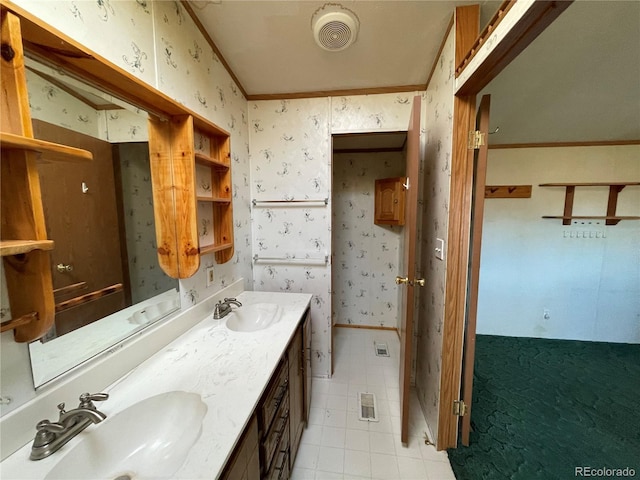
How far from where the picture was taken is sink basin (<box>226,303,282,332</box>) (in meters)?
1.46

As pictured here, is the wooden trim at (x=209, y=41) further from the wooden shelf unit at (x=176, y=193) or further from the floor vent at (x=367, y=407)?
the floor vent at (x=367, y=407)

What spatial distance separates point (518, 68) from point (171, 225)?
7.24 ft

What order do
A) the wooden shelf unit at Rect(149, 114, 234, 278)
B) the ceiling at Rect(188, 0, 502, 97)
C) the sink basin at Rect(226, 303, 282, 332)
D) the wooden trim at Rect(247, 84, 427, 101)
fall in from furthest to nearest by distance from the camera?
the wooden trim at Rect(247, 84, 427, 101)
the sink basin at Rect(226, 303, 282, 332)
the ceiling at Rect(188, 0, 502, 97)
the wooden shelf unit at Rect(149, 114, 234, 278)

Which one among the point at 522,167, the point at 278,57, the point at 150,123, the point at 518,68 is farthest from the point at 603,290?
the point at 150,123

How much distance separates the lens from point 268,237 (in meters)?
2.04

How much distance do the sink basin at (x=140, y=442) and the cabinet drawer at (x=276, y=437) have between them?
289 millimetres

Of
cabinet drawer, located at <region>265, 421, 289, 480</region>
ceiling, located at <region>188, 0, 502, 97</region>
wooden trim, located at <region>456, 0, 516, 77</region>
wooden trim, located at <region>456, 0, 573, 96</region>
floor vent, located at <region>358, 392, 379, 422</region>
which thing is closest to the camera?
wooden trim, located at <region>456, 0, 573, 96</region>

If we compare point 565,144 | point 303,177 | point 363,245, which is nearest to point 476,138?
point 303,177

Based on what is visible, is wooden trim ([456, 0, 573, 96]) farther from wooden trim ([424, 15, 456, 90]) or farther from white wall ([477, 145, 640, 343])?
white wall ([477, 145, 640, 343])

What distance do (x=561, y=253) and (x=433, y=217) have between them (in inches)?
82.3

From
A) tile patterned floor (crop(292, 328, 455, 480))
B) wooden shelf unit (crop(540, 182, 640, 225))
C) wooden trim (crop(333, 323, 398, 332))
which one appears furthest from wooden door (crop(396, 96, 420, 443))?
wooden shelf unit (crop(540, 182, 640, 225))

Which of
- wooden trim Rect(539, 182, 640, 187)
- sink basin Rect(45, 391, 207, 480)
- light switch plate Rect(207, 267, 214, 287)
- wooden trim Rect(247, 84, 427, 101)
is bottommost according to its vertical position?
sink basin Rect(45, 391, 207, 480)

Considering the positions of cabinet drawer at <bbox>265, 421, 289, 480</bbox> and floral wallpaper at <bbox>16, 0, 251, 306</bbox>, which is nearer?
floral wallpaper at <bbox>16, 0, 251, 306</bbox>

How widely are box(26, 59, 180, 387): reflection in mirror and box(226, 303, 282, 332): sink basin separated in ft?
1.53
